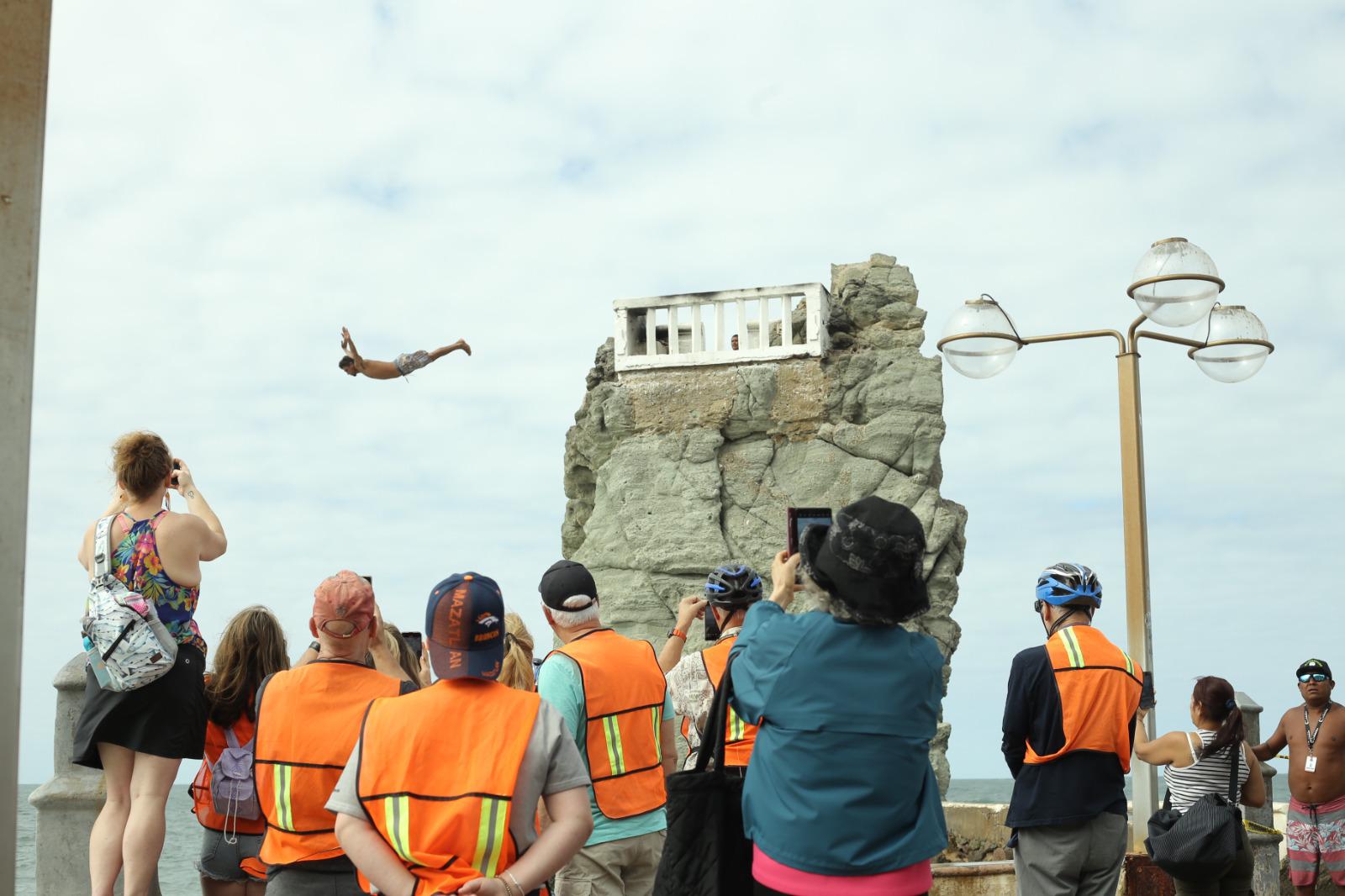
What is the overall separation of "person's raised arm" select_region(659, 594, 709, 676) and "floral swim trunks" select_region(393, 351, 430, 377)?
4904 mm

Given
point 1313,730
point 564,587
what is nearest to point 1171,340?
point 1313,730

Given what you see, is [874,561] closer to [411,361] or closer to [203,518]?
[203,518]

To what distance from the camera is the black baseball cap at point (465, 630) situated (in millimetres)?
3104

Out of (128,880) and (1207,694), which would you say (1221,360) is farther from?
(128,880)

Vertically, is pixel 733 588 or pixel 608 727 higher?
pixel 733 588

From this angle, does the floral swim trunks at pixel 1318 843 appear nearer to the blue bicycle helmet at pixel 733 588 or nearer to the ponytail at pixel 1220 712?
the ponytail at pixel 1220 712

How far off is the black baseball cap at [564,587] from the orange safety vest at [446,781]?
1542mm

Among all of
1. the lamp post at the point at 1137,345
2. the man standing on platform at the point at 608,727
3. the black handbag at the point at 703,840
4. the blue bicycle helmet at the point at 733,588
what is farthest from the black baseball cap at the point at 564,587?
the lamp post at the point at 1137,345

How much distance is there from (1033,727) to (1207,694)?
4.37 ft

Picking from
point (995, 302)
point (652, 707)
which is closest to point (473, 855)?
point (652, 707)

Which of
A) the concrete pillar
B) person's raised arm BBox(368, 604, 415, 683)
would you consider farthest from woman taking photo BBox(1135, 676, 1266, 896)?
the concrete pillar

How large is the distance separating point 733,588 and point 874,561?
217cm

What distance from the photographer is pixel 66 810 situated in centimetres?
558

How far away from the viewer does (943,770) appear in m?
13.5
